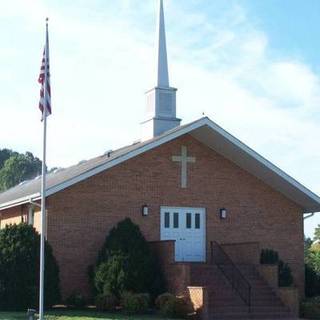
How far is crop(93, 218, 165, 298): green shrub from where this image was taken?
2327 cm

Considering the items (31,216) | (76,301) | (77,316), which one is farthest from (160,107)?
(77,316)

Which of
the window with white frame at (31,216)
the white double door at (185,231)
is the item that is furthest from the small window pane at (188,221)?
the window with white frame at (31,216)

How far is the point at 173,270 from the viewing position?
2359 centimetres

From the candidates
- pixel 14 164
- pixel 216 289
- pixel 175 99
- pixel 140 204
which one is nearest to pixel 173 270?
pixel 216 289

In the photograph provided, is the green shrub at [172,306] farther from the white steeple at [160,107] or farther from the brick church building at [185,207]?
the white steeple at [160,107]

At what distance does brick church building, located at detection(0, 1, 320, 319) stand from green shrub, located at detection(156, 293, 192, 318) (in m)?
0.93

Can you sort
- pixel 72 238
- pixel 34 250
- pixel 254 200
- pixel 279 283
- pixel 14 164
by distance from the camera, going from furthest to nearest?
pixel 14 164 → pixel 254 200 → pixel 279 283 → pixel 72 238 → pixel 34 250

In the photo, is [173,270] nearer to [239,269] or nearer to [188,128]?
[239,269]

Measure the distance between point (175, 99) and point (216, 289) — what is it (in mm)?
8803

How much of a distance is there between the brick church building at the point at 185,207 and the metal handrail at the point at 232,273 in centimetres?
4

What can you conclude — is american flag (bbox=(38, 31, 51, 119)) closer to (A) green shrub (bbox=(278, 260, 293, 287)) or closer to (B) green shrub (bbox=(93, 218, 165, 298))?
(B) green shrub (bbox=(93, 218, 165, 298))

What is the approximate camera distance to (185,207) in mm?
27156

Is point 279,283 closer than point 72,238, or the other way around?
point 72,238

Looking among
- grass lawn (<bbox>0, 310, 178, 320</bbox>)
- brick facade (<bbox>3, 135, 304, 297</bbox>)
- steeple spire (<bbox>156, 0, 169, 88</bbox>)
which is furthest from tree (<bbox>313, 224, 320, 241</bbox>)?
grass lawn (<bbox>0, 310, 178, 320</bbox>)
